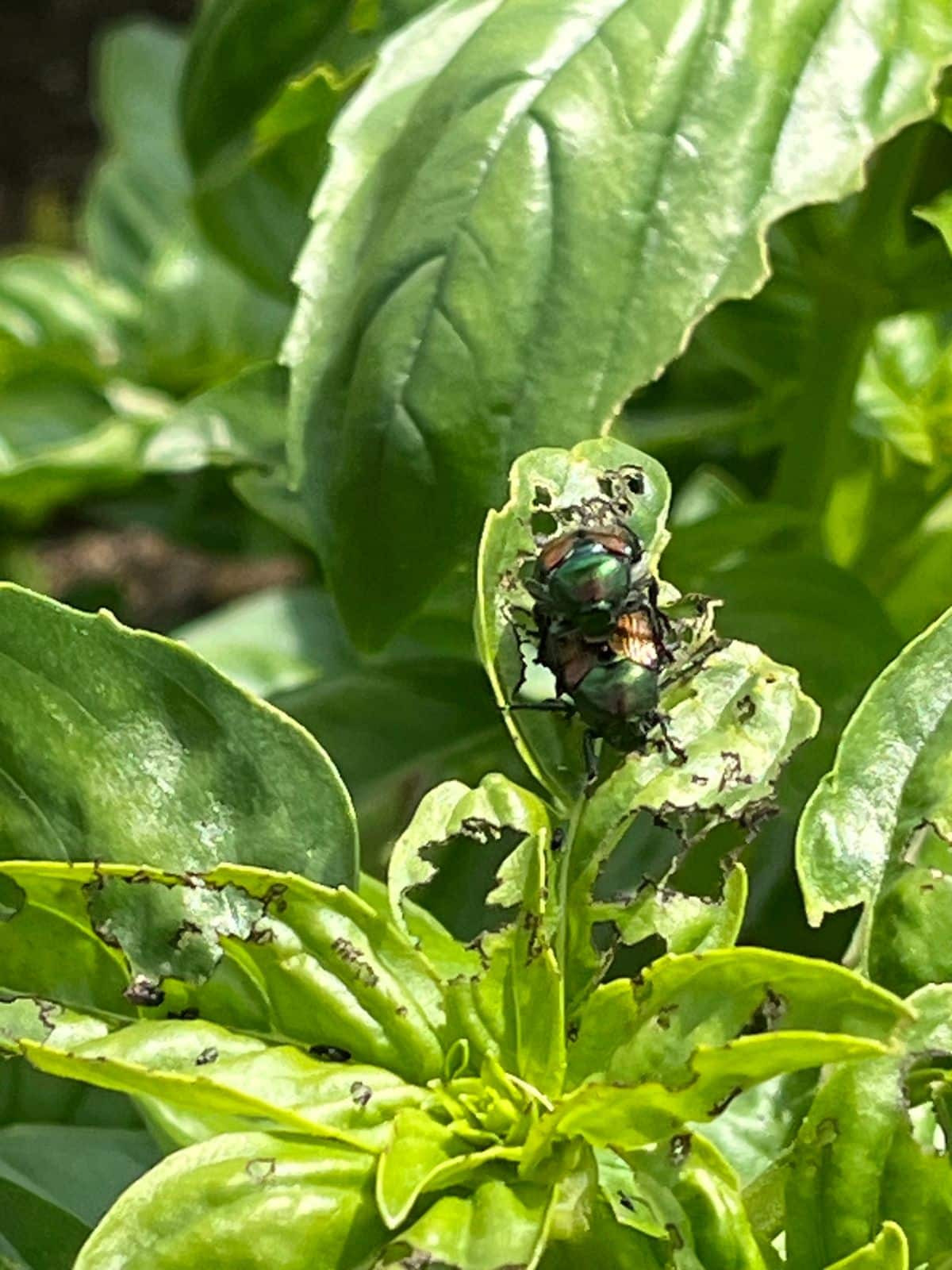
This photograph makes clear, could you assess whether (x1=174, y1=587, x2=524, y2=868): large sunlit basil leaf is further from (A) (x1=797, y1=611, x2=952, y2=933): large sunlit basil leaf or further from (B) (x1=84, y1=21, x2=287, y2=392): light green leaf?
(B) (x1=84, y1=21, x2=287, y2=392): light green leaf

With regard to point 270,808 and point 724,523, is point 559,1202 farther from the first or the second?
point 724,523

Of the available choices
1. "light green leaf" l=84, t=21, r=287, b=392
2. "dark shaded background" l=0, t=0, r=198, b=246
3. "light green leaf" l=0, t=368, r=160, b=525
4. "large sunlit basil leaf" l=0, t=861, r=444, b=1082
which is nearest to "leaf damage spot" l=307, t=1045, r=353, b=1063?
"large sunlit basil leaf" l=0, t=861, r=444, b=1082

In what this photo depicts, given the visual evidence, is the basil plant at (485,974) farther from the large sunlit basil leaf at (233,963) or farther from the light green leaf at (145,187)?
the light green leaf at (145,187)

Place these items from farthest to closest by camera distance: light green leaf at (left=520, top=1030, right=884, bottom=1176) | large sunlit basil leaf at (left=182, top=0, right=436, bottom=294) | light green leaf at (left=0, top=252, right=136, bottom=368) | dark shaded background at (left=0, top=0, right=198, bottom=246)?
dark shaded background at (left=0, top=0, right=198, bottom=246) < light green leaf at (left=0, top=252, right=136, bottom=368) < large sunlit basil leaf at (left=182, top=0, right=436, bottom=294) < light green leaf at (left=520, top=1030, right=884, bottom=1176)

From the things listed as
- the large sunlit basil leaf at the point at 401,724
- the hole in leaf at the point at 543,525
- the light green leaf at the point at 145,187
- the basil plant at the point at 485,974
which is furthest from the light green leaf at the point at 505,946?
the light green leaf at the point at 145,187

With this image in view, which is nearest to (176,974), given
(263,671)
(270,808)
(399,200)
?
(270,808)
